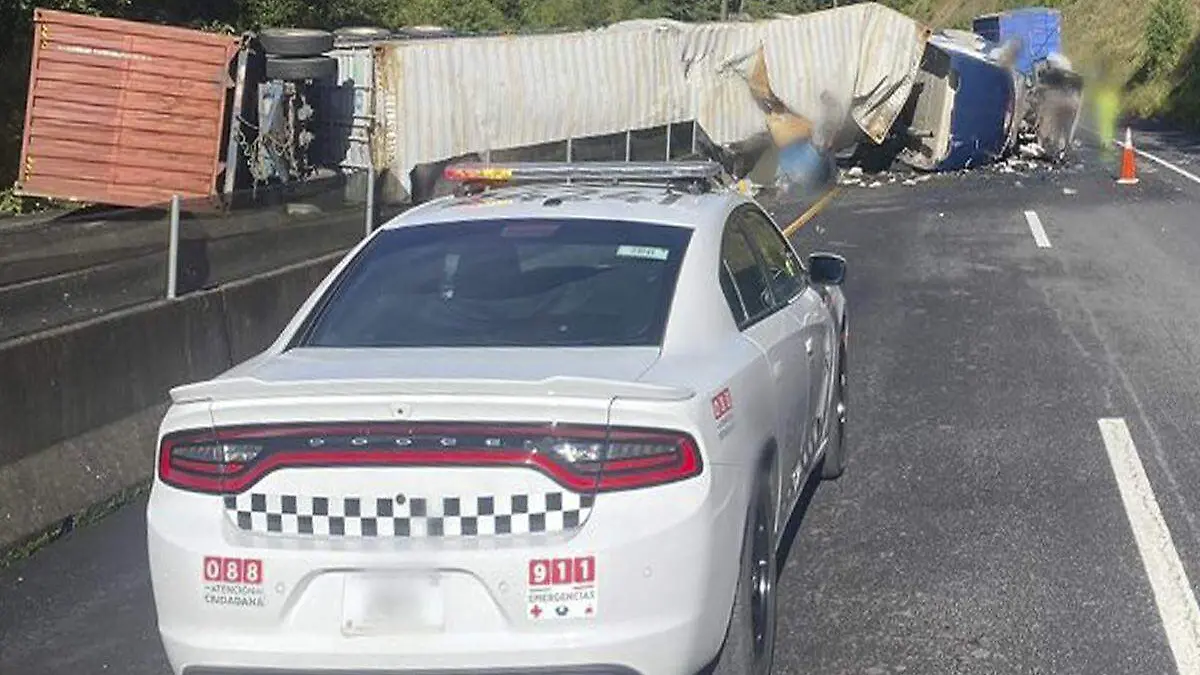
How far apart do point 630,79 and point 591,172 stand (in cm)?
2007

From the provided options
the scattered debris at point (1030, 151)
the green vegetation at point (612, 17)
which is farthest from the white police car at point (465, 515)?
the scattered debris at point (1030, 151)

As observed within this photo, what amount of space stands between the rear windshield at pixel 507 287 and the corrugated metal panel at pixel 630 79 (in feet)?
54.2

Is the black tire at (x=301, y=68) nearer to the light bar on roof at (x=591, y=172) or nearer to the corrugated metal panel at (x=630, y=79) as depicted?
the corrugated metal panel at (x=630, y=79)

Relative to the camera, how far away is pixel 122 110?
72.9 feet

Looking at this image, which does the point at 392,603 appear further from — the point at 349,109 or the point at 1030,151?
the point at 1030,151

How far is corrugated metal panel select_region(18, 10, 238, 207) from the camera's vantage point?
2177 cm

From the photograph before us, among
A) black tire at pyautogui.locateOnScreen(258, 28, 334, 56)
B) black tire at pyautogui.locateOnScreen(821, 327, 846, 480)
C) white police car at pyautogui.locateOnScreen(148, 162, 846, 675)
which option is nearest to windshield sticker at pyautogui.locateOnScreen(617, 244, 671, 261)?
white police car at pyautogui.locateOnScreen(148, 162, 846, 675)

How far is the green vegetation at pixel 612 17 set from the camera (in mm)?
30969

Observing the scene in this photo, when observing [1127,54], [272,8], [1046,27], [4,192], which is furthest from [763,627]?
[1127,54]

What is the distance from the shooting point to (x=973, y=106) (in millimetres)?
31047

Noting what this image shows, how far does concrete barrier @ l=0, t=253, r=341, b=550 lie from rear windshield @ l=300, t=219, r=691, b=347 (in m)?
2.28

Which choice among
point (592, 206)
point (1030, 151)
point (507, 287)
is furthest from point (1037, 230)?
point (507, 287)

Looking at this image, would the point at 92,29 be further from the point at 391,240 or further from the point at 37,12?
the point at 391,240

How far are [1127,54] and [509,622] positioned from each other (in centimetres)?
6990
